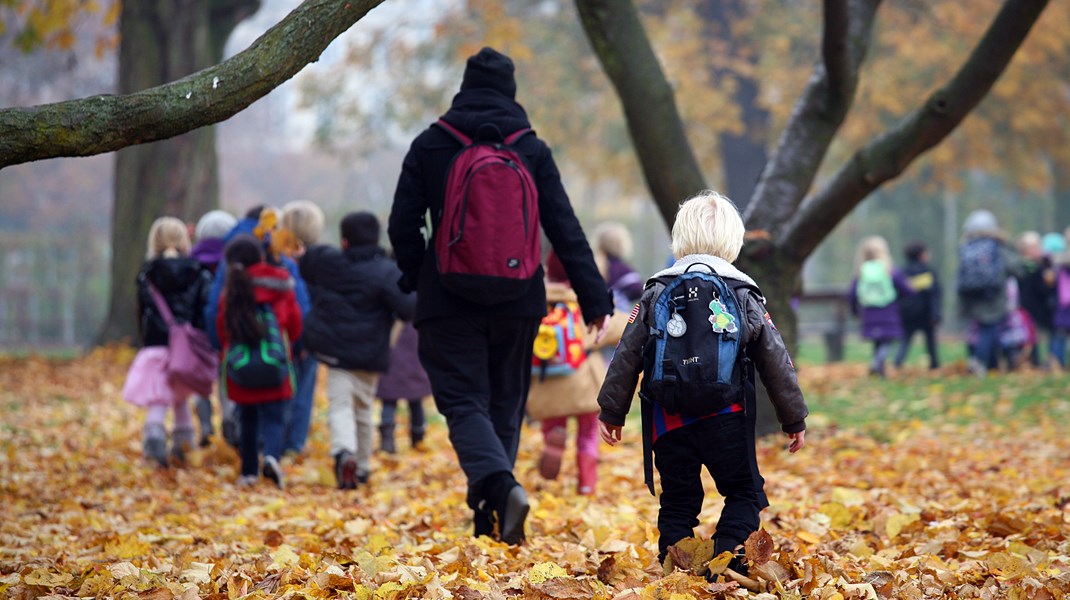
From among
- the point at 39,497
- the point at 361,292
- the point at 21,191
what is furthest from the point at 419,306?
the point at 21,191

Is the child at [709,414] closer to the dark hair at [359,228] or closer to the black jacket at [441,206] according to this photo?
the black jacket at [441,206]

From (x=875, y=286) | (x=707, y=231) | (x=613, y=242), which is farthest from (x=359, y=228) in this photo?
(x=875, y=286)

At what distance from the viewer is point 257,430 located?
769 cm

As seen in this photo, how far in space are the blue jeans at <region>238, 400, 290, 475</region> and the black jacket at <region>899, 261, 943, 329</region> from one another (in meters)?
9.80

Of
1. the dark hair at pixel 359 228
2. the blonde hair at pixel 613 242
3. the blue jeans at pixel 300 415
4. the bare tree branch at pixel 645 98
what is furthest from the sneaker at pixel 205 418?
the bare tree branch at pixel 645 98

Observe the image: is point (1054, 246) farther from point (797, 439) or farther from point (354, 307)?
point (797, 439)

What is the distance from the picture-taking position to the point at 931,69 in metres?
23.4

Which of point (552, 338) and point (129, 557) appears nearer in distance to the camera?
point (129, 557)

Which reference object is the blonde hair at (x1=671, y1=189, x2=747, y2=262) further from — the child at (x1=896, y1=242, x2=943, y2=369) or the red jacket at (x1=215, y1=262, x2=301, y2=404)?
the child at (x1=896, y1=242, x2=943, y2=369)

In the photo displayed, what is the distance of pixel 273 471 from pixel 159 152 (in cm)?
959

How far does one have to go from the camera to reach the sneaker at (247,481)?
7.54 meters

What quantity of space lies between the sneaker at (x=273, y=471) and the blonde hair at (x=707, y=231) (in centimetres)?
384

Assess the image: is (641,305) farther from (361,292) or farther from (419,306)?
(361,292)

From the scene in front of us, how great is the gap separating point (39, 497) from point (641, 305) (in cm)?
444
